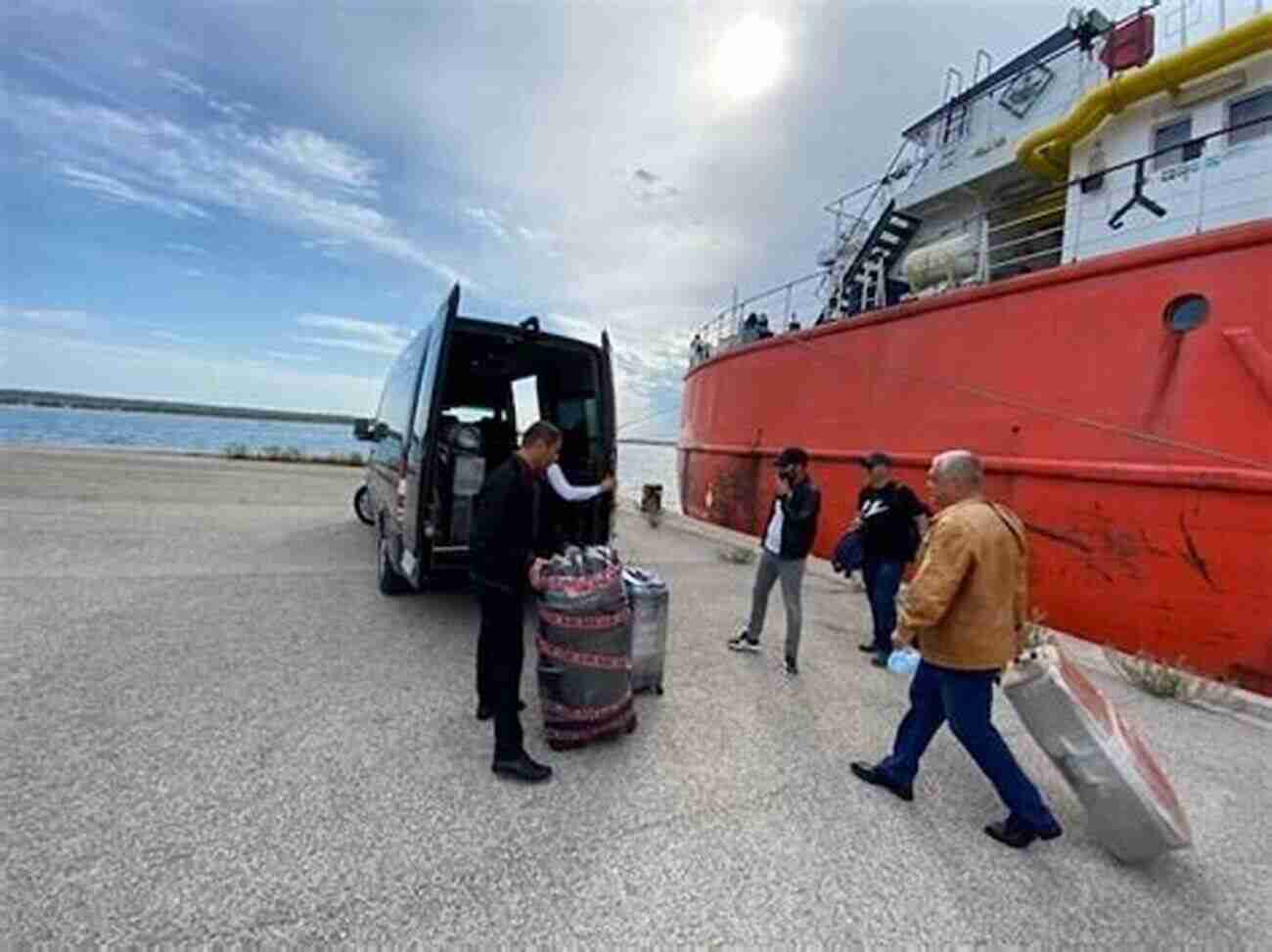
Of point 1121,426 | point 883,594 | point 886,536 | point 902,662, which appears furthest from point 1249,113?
point 902,662

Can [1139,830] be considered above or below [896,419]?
below

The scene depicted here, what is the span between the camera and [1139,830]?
8.32 ft

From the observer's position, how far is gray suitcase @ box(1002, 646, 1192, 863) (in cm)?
253

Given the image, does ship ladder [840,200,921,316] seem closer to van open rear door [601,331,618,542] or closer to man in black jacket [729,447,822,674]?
van open rear door [601,331,618,542]

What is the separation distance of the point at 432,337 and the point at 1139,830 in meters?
4.73

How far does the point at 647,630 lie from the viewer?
12.9ft

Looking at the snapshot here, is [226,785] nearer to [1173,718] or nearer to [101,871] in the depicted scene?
[101,871]

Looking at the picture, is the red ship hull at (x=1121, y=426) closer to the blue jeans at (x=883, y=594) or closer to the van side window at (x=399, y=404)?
the blue jeans at (x=883, y=594)

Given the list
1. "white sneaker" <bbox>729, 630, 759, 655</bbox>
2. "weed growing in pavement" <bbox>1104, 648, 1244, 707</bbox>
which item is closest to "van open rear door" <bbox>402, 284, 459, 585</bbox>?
"white sneaker" <bbox>729, 630, 759, 655</bbox>

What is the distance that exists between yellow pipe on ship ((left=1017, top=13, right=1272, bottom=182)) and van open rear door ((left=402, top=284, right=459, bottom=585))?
7.36 m

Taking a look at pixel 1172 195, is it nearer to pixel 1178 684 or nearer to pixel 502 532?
pixel 1178 684

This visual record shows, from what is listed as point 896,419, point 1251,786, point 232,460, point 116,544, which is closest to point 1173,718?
point 1251,786

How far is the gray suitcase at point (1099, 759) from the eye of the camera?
8.30 feet

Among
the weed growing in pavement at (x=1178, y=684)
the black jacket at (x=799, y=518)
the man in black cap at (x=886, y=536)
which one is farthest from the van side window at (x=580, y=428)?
the weed growing in pavement at (x=1178, y=684)
